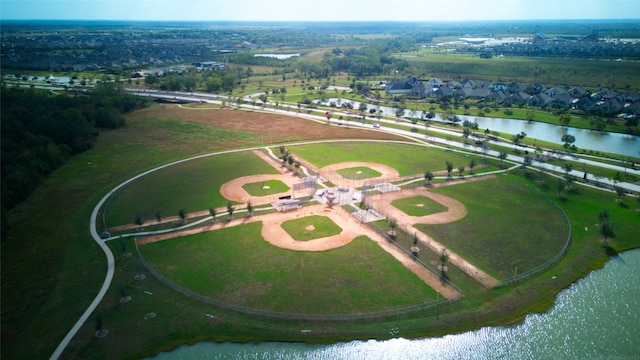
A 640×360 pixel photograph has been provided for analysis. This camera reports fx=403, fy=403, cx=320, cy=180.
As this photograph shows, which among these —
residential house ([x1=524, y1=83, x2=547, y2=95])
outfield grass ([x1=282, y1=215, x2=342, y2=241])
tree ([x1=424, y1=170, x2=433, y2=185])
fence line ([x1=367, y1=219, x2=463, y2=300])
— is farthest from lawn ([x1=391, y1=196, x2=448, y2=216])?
residential house ([x1=524, y1=83, x2=547, y2=95])

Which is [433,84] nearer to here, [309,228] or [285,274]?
[309,228]

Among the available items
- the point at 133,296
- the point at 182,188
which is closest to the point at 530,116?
the point at 182,188

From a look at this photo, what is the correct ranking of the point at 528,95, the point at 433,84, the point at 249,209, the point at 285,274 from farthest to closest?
the point at 433,84 → the point at 528,95 → the point at 249,209 → the point at 285,274

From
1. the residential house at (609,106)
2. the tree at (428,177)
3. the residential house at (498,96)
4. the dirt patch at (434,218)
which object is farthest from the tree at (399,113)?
the residential house at (609,106)

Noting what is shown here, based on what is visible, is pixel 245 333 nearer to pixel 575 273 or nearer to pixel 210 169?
pixel 575 273

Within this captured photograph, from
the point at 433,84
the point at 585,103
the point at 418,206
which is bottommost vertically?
the point at 418,206

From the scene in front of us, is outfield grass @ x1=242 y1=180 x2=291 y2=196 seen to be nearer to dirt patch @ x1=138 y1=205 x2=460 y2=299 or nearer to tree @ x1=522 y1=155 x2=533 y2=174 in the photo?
dirt patch @ x1=138 y1=205 x2=460 y2=299

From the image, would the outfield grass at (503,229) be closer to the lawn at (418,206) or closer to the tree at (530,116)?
the lawn at (418,206)
